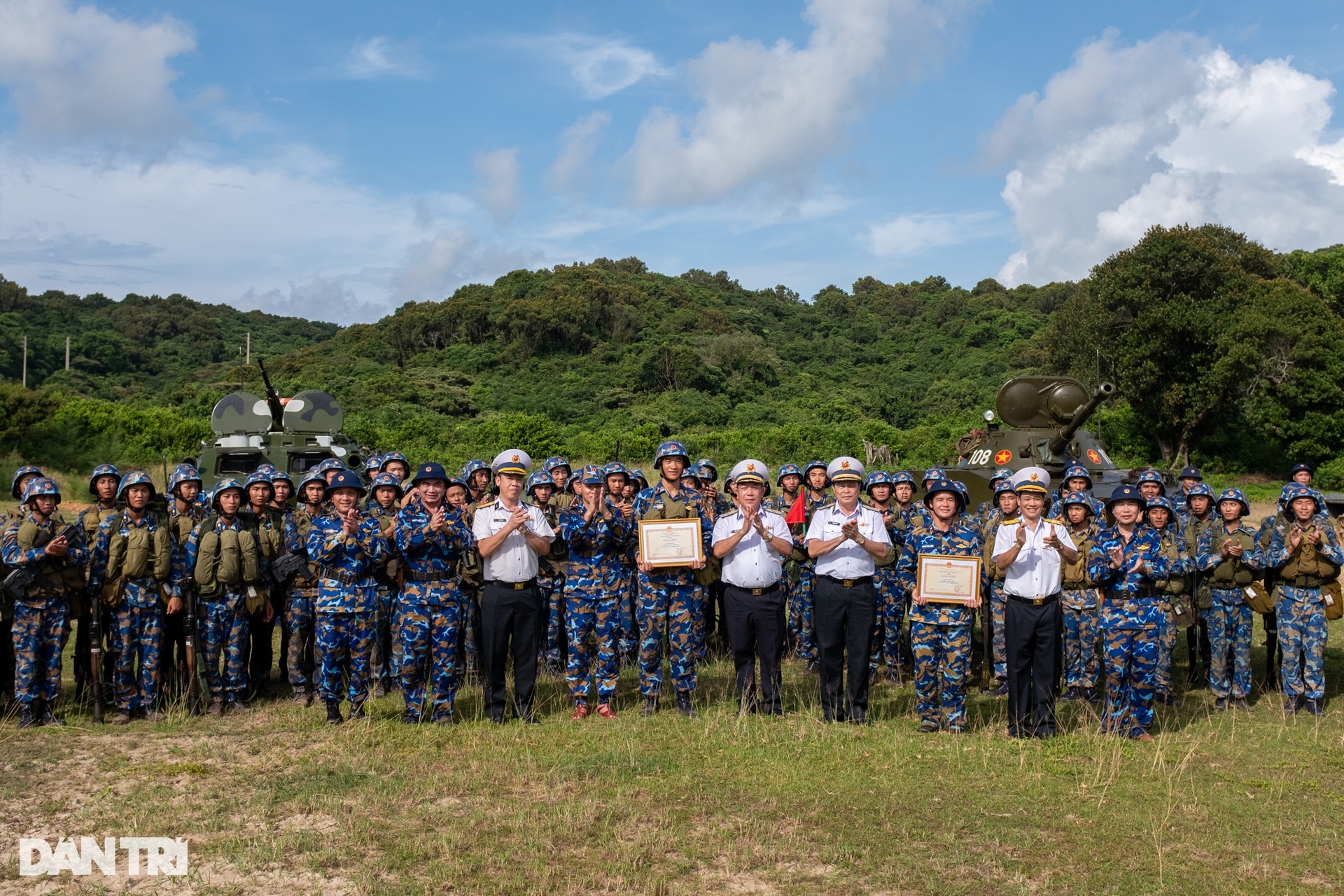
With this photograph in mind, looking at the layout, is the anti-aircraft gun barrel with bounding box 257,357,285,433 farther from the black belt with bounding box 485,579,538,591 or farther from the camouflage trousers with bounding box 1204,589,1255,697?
the camouflage trousers with bounding box 1204,589,1255,697

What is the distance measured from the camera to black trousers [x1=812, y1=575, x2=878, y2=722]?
25.1ft

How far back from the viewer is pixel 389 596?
8531 millimetres

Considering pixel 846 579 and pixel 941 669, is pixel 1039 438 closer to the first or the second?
pixel 941 669

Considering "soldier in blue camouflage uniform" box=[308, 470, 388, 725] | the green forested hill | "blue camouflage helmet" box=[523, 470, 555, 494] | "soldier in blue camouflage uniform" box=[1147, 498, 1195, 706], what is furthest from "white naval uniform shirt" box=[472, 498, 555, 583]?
the green forested hill

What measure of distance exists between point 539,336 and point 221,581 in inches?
2134

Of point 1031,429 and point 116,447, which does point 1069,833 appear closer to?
point 1031,429

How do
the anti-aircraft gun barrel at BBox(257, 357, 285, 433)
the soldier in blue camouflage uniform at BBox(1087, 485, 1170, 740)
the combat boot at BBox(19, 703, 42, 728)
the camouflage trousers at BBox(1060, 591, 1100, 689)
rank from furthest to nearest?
the anti-aircraft gun barrel at BBox(257, 357, 285, 433) < the camouflage trousers at BBox(1060, 591, 1100, 689) < the combat boot at BBox(19, 703, 42, 728) < the soldier in blue camouflage uniform at BBox(1087, 485, 1170, 740)

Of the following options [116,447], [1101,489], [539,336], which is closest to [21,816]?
[1101,489]

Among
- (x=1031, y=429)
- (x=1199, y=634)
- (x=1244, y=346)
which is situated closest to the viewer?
(x=1199, y=634)

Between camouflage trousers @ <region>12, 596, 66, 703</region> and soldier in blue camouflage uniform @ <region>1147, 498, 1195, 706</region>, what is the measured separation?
7750 mm

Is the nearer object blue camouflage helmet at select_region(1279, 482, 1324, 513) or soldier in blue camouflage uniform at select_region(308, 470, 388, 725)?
soldier in blue camouflage uniform at select_region(308, 470, 388, 725)

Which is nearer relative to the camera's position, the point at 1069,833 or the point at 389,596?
the point at 1069,833

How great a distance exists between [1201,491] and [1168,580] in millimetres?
1678
